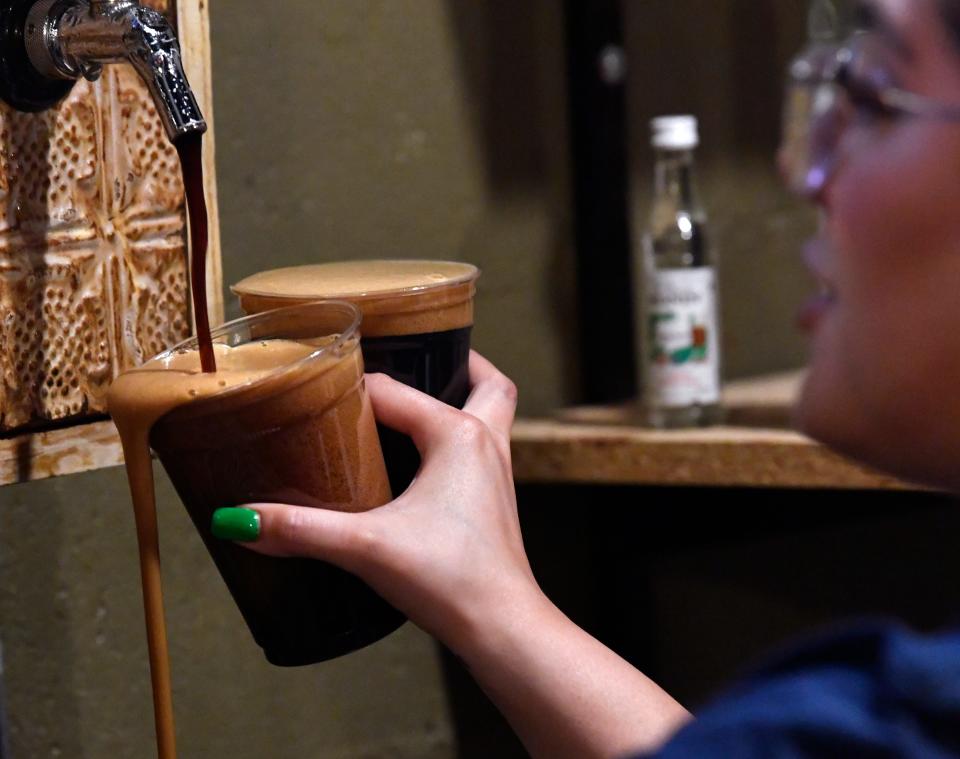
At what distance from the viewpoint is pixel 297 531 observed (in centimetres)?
96

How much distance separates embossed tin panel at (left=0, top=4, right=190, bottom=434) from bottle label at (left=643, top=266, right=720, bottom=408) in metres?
0.63

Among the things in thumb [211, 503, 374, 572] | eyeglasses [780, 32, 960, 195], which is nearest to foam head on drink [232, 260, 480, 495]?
thumb [211, 503, 374, 572]

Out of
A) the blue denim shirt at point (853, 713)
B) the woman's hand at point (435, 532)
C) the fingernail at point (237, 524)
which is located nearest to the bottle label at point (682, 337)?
the woman's hand at point (435, 532)

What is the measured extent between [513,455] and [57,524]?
1.91 ft

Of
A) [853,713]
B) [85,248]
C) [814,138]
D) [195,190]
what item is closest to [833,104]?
[814,138]

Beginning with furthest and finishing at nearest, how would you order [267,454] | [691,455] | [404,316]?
[691,455] < [404,316] < [267,454]

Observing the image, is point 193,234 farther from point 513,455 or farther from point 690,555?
point 690,555

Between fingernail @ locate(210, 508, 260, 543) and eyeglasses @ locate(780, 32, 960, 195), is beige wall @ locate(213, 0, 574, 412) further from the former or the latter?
eyeglasses @ locate(780, 32, 960, 195)

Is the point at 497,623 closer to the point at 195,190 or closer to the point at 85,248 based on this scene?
the point at 195,190

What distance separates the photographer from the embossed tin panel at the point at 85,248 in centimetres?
123

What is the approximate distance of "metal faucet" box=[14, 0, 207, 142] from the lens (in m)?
1.09

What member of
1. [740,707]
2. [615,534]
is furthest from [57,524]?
[740,707]

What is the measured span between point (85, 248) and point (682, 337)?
76 cm

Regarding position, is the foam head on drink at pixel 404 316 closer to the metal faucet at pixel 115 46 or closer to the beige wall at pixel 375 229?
the metal faucet at pixel 115 46
